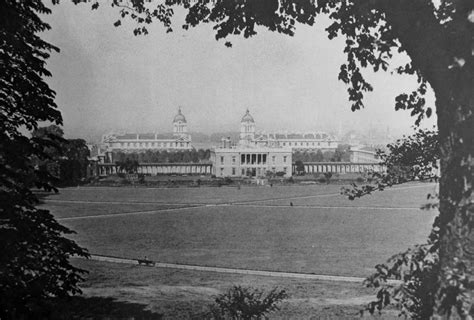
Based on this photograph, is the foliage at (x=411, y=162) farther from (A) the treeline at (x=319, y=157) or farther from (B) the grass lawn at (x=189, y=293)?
(A) the treeline at (x=319, y=157)

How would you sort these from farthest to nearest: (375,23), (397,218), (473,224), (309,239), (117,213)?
(117,213), (397,218), (309,239), (375,23), (473,224)

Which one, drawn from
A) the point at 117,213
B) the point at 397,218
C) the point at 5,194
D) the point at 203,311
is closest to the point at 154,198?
the point at 117,213

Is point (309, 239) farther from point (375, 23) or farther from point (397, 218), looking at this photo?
point (375, 23)

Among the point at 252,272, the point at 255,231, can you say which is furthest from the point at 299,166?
the point at 252,272

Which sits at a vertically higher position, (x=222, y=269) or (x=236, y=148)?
(x=236, y=148)

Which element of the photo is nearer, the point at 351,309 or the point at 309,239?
the point at 351,309

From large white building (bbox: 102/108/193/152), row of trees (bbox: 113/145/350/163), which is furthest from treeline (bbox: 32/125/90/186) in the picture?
large white building (bbox: 102/108/193/152)

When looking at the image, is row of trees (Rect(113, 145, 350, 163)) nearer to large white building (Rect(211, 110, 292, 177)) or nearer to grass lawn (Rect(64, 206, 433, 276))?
large white building (Rect(211, 110, 292, 177))
